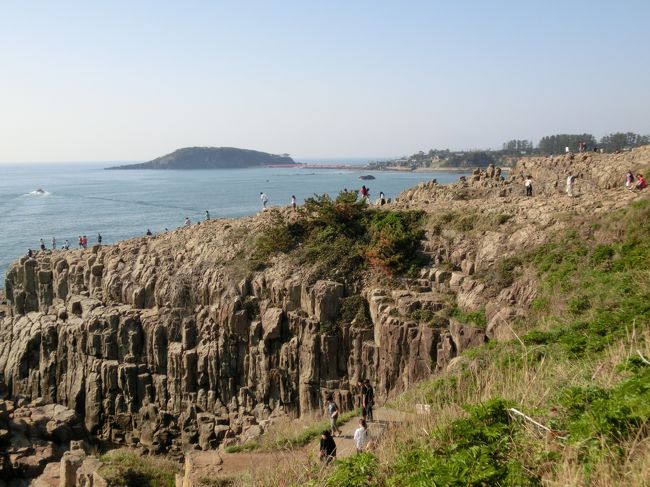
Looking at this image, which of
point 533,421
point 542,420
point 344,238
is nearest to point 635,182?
point 344,238

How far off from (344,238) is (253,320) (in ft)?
19.0

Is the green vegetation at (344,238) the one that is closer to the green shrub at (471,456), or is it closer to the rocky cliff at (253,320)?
the rocky cliff at (253,320)

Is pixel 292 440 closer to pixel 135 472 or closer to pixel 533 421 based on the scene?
pixel 135 472

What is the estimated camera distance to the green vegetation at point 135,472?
17.5 meters

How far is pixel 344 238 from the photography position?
27.2 meters

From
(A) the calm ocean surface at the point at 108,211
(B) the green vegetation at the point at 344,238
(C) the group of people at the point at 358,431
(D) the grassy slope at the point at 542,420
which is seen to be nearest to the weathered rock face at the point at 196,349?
(B) the green vegetation at the point at 344,238

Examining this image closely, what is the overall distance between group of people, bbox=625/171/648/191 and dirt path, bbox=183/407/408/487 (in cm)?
1544

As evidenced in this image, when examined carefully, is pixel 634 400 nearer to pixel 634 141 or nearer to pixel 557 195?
pixel 557 195

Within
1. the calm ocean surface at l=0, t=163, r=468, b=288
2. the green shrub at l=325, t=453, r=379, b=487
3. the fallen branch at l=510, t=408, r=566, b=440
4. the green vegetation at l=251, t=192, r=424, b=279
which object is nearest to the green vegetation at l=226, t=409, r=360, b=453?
the green shrub at l=325, t=453, r=379, b=487

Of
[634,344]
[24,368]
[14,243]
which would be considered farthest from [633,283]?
[14,243]

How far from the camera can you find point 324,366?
2367 cm

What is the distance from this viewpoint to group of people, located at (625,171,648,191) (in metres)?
23.7

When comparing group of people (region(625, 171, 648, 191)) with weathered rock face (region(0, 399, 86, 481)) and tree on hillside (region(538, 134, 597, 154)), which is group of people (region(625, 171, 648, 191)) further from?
tree on hillside (region(538, 134, 597, 154))

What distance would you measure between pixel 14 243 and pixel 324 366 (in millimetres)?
54673
